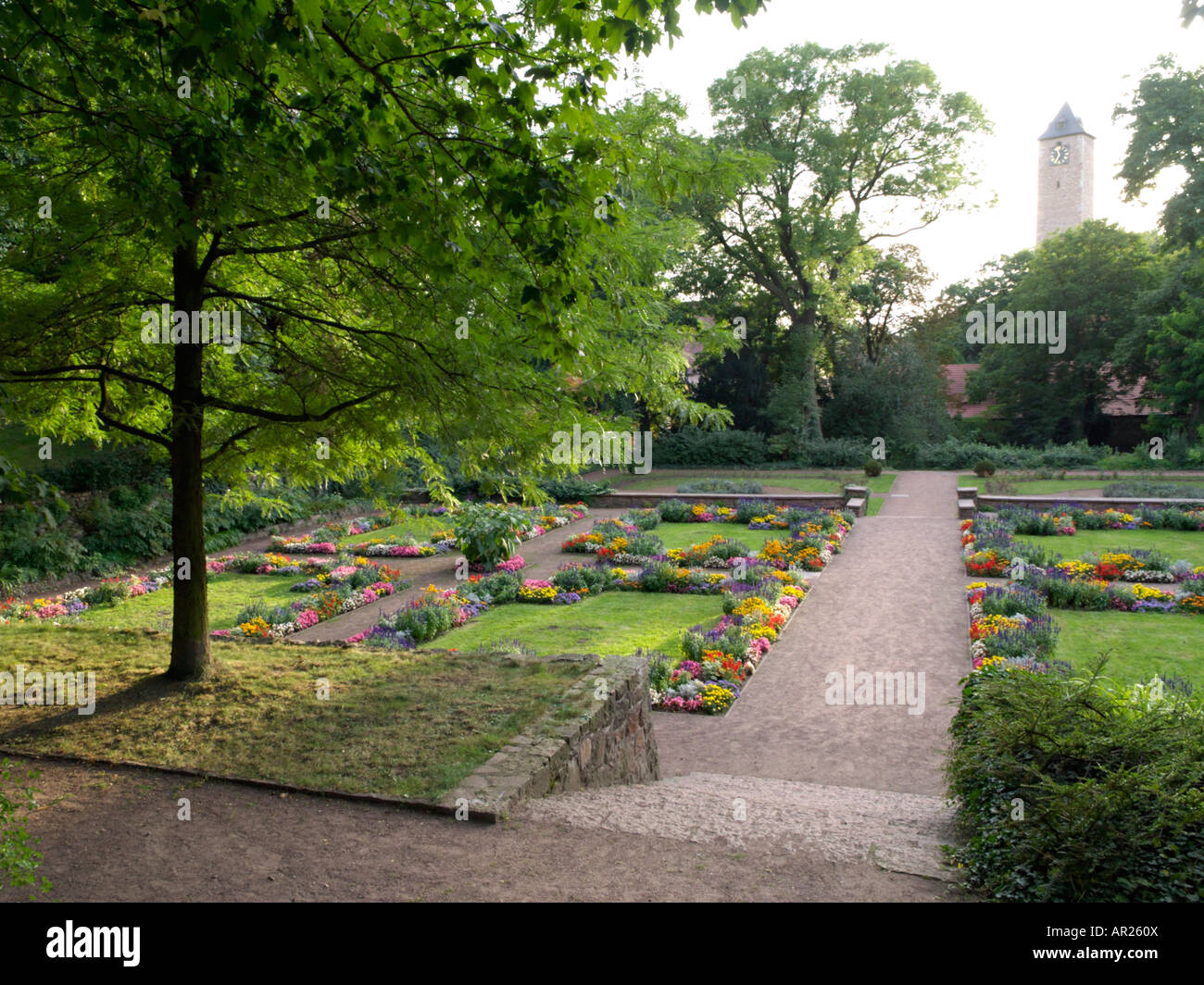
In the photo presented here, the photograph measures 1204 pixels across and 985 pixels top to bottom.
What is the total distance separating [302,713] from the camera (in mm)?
6301

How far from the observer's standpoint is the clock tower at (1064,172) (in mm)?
69625

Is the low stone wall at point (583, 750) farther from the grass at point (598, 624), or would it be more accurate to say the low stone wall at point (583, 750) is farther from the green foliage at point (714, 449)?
the green foliage at point (714, 449)

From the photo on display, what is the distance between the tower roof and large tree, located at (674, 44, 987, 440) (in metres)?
48.6

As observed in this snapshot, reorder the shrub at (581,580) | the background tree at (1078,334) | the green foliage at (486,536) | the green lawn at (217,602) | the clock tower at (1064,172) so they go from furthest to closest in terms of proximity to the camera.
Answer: the clock tower at (1064,172), the background tree at (1078,334), the green foliage at (486,536), the shrub at (581,580), the green lawn at (217,602)

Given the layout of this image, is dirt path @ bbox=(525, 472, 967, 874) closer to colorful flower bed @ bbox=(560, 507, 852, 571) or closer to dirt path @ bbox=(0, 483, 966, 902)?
dirt path @ bbox=(0, 483, 966, 902)

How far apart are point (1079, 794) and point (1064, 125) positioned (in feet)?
273

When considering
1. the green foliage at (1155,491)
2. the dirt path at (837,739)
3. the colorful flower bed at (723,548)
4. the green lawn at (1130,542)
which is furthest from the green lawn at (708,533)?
the green foliage at (1155,491)

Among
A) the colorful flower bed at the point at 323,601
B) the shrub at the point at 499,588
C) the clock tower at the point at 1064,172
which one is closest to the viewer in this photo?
the colorful flower bed at the point at 323,601

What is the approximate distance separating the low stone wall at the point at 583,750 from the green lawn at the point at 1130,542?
11.8 m

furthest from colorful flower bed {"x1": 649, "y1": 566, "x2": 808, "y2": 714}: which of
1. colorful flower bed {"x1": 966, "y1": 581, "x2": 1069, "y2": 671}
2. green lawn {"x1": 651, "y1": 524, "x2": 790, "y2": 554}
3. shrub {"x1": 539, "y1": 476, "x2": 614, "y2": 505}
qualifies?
shrub {"x1": 539, "y1": 476, "x2": 614, "y2": 505}

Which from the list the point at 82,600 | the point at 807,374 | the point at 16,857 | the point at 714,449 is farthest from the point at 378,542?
the point at 807,374

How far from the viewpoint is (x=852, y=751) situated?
794 cm

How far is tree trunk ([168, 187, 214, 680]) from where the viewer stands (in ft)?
21.8

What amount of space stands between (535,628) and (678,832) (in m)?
7.53
